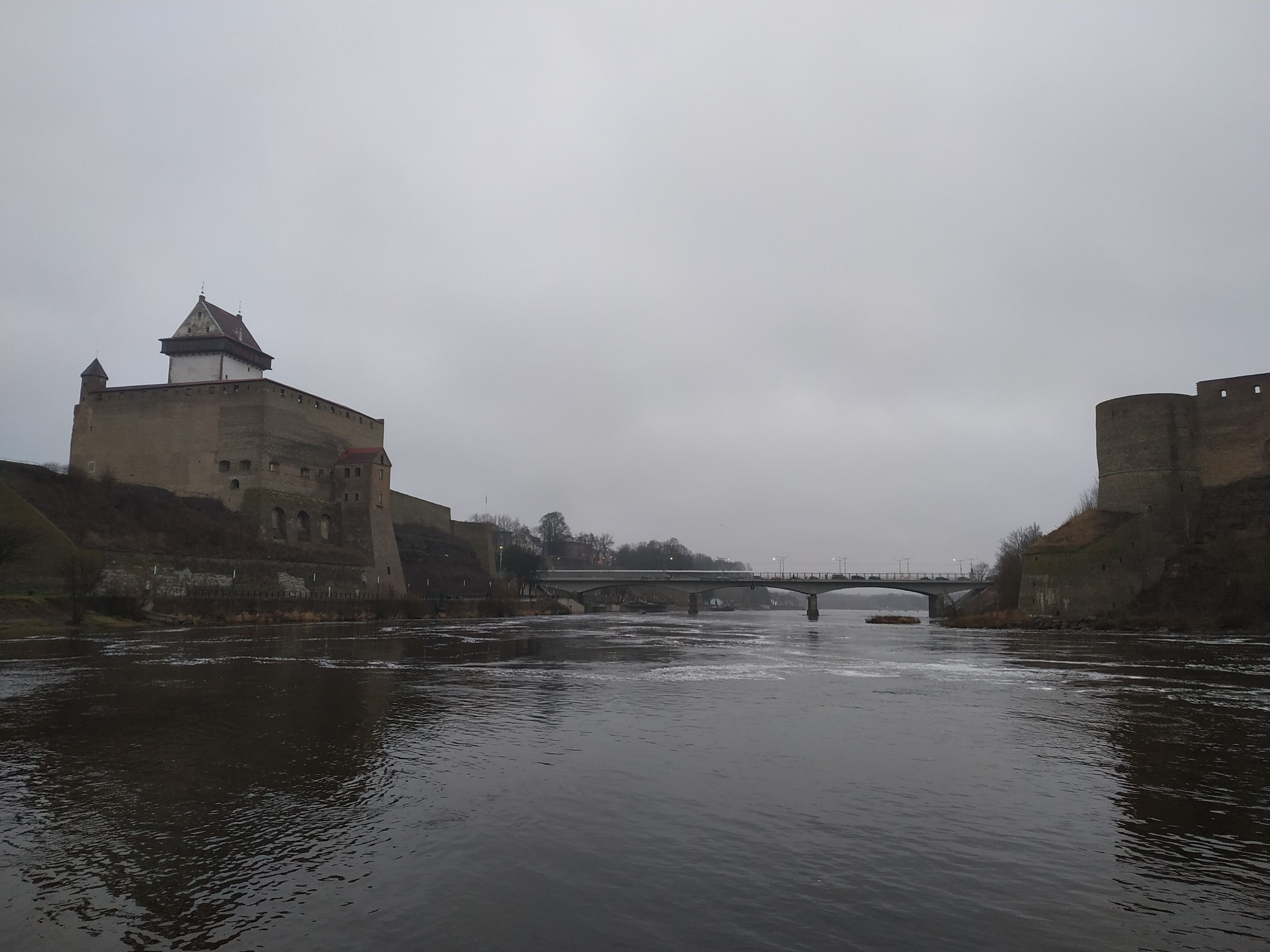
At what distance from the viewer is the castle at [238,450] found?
177 feet

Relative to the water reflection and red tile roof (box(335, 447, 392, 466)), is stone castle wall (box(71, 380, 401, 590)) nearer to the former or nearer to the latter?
red tile roof (box(335, 447, 392, 466))

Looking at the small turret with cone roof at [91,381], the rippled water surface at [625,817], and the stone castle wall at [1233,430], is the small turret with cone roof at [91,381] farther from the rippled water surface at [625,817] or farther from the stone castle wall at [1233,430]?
the stone castle wall at [1233,430]

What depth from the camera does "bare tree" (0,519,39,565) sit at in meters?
31.2

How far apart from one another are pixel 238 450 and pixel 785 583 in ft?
155

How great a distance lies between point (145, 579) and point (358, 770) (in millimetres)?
36174

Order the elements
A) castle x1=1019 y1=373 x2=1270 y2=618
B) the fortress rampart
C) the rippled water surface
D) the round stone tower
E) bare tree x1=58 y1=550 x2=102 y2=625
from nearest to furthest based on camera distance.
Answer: the rippled water surface < bare tree x1=58 y1=550 x2=102 y2=625 < castle x1=1019 y1=373 x2=1270 y2=618 < the fortress rampart < the round stone tower

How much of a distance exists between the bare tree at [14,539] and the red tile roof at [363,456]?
83.5 ft

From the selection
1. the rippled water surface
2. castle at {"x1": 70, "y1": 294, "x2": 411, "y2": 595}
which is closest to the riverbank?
castle at {"x1": 70, "y1": 294, "x2": 411, "y2": 595}

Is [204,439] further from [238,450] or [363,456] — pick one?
[363,456]

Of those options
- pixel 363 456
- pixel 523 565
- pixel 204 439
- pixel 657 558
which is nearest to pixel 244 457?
pixel 204 439

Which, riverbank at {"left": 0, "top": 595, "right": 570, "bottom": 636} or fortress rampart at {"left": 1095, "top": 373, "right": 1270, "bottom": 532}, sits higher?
fortress rampart at {"left": 1095, "top": 373, "right": 1270, "bottom": 532}

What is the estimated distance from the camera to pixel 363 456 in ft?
194

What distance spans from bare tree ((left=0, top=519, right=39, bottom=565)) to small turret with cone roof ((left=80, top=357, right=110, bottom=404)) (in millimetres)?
26970

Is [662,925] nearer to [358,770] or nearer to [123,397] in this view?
[358,770]
